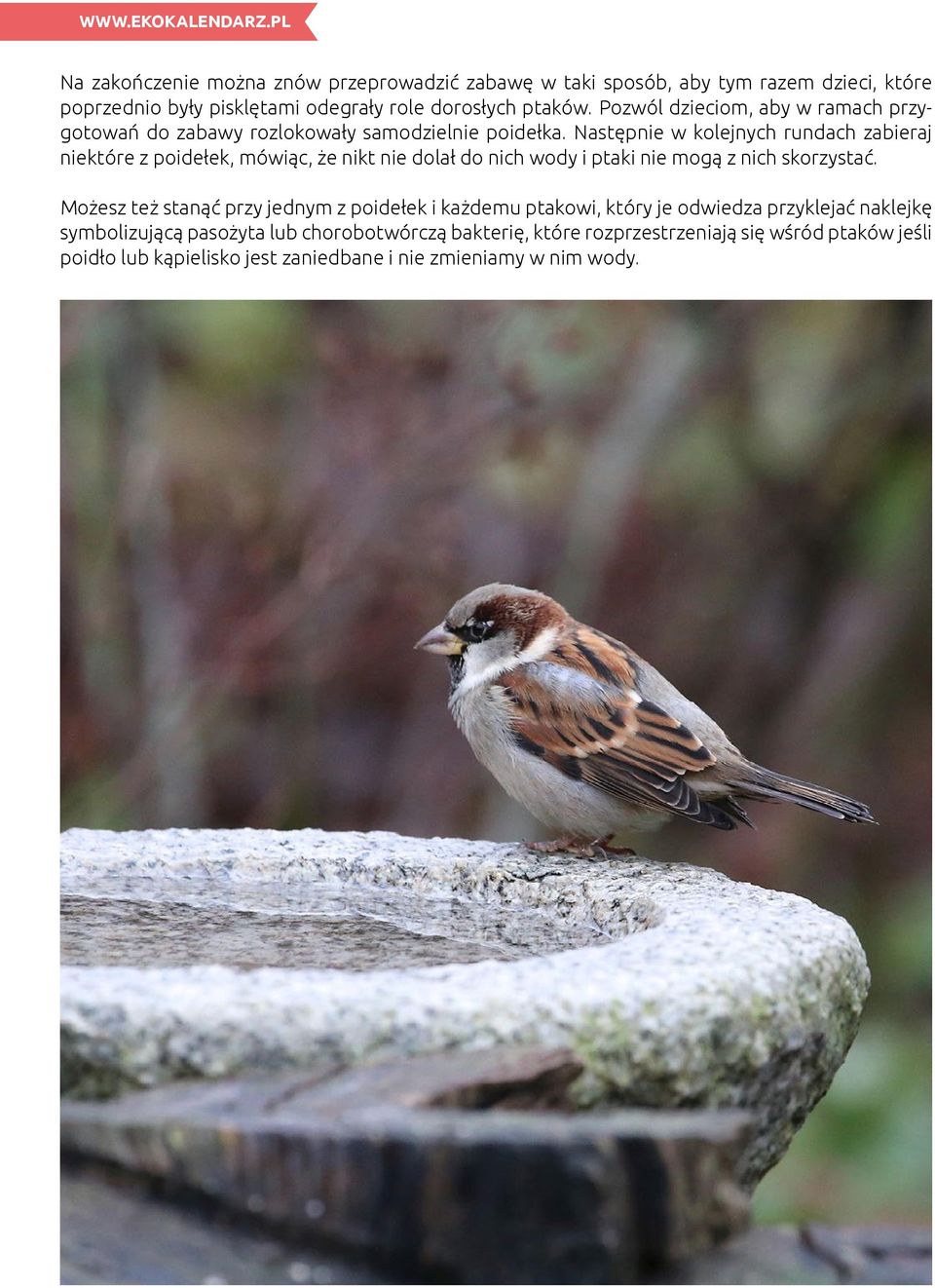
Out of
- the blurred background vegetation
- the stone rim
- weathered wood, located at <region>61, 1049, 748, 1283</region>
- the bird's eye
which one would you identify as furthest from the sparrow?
weathered wood, located at <region>61, 1049, 748, 1283</region>

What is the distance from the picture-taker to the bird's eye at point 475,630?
412 centimetres

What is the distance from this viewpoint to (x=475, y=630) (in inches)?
163

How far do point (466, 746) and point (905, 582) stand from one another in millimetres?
2074

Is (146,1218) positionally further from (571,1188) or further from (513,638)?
(513,638)

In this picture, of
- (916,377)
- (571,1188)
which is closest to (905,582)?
(916,377)

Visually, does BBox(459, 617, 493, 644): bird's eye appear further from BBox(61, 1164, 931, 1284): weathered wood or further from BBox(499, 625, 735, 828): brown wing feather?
BBox(61, 1164, 931, 1284): weathered wood

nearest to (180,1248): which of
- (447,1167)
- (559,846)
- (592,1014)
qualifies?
(447,1167)

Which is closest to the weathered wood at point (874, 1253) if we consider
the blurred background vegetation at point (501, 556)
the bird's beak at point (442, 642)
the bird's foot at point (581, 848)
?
the bird's foot at point (581, 848)

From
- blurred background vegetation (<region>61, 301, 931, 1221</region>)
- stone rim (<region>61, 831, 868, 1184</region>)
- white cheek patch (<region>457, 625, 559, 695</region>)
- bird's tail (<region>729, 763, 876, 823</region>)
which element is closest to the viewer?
stone rim (<region>61, 831, 868, 1184</region>)

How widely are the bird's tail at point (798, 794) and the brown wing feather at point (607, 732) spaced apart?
121 mm

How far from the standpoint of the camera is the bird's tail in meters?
3.67

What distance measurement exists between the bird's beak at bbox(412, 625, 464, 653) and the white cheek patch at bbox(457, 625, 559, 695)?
0.11ft

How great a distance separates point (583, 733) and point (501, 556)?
11.6 feet
